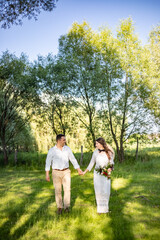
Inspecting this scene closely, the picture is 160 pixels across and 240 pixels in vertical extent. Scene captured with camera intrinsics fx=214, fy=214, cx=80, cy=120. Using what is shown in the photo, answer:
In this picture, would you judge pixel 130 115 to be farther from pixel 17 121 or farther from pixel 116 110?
pixel 17 121

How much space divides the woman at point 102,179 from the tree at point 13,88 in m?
16.6

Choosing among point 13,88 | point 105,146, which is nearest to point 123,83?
point 13,88

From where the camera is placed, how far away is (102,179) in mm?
6738

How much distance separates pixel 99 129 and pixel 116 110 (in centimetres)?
270

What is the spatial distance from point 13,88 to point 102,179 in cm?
2098

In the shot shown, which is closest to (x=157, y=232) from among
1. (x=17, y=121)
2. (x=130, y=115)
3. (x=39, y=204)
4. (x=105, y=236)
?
(x=105, y=236)

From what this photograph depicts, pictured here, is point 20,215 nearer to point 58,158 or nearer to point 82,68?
point 58,158

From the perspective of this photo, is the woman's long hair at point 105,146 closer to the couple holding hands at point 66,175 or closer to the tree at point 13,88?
the couple holding hands at point 66,175

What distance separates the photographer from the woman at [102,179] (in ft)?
21.6

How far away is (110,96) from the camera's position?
2106 cm

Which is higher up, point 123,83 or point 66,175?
point 123,83

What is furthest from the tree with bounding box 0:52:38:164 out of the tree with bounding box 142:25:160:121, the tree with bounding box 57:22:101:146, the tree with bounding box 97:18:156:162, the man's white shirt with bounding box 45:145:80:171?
the man's white shirt with bounding box 45:145:80:171

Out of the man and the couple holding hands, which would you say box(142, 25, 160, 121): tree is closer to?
the couple holding hands

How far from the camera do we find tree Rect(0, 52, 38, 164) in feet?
76.5
